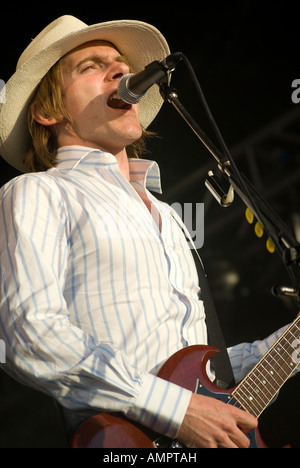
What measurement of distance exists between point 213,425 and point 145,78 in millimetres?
1039

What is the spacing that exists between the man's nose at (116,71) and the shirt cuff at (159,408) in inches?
51.7

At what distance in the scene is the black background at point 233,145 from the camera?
3.23 m

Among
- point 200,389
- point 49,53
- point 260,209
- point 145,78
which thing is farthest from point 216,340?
point 49,53

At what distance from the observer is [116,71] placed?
243 centimetres

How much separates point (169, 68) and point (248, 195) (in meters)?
0.49

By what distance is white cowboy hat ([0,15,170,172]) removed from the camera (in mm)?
2434

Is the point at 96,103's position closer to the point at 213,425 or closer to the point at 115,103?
the point at 115,103

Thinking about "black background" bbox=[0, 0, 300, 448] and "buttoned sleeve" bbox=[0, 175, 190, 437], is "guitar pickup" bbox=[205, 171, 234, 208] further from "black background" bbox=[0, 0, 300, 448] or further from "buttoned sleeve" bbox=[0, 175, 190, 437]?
"black background" bbox=[0, 0, 300, 448]

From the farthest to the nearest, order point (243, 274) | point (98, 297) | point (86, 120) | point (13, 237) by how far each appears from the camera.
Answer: point (243, 274) < point (86, 120) < point (98, 297) < point (13, 237)

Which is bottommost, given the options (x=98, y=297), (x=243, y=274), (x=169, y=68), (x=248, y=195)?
(x=243, y=274)

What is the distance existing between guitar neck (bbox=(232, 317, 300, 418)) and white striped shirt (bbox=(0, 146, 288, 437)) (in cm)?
23

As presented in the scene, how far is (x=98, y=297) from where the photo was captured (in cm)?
188
